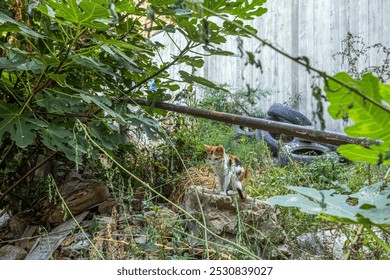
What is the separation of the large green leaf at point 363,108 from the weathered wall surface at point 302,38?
9.00ft

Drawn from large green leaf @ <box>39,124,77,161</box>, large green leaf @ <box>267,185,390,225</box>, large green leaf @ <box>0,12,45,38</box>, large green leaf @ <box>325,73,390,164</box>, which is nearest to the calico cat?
large green leaf @ <box>39,124,77,161</box>

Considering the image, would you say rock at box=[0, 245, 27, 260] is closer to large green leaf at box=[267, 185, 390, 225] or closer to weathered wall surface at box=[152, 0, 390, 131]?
large green leaf at box=[267, 185, 390, 225]

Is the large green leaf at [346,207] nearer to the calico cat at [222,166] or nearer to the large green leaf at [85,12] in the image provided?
the large green leaf at [85,12]

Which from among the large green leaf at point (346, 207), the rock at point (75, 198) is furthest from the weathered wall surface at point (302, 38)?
the large green leaf at point (346, 207)

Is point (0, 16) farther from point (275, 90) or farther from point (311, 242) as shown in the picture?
point (275, 90)

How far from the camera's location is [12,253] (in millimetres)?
1320

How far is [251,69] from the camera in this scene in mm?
3098

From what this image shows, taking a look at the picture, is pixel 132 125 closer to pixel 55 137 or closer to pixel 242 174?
pixel 55 137

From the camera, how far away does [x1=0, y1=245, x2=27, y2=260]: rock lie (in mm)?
1297

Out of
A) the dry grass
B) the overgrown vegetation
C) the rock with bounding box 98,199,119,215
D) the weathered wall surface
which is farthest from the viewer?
the weathered wall surface

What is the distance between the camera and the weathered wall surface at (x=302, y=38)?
312 centimetres

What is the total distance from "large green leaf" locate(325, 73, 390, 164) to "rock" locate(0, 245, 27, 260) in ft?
3.73

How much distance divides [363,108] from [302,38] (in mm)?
2998
